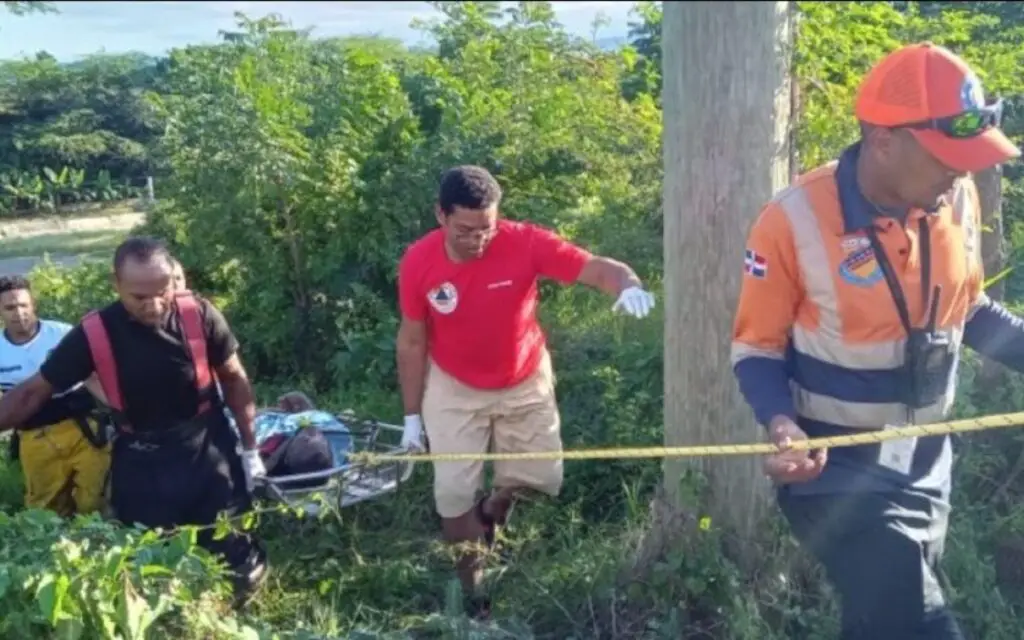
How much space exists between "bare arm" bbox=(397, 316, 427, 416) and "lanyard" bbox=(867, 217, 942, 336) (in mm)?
2116

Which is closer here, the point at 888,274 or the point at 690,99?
the point at 888,274

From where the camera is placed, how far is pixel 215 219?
715 cm

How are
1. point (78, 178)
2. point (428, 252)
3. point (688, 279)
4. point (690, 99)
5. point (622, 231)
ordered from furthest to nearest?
point (78, 178) < point (622, 231) < point (428, 252) < point (688, 279) < point (690, 99)

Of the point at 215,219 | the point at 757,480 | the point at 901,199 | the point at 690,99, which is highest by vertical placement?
the point at 690,99

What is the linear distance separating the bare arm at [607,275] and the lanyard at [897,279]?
1.58 metres

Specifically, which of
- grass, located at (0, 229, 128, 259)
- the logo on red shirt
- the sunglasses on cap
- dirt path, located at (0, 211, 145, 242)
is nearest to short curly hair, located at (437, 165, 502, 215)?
the logo on red shirt

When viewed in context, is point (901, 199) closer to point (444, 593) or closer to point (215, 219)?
point (444, 593)

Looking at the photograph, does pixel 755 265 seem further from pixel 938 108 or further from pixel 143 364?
pixel 143 364

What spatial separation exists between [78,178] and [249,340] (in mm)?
2296

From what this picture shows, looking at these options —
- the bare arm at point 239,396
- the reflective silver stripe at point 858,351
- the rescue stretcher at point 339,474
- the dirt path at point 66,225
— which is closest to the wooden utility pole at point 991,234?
the reflective silver stripe at point 858,351

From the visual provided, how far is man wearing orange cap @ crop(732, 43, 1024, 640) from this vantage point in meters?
2.76

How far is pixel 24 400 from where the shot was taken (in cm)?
446

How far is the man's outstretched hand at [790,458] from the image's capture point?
2.77m

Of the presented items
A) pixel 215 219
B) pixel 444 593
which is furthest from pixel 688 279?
pixel 215 219
